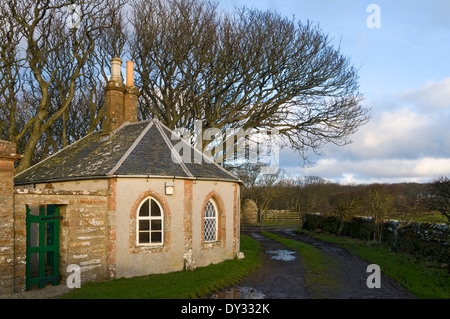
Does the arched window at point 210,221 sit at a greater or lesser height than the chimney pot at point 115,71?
lesser

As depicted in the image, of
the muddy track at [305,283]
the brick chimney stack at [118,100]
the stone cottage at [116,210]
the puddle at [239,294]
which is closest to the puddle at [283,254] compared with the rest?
the muddy track at [305,283]

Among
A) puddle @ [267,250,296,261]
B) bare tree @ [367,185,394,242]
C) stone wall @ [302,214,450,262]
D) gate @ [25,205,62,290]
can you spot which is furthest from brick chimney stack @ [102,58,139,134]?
stone wall @ [302,214,450,262]

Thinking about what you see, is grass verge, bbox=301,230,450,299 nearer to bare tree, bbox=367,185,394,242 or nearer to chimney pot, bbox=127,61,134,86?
bare tree, bbox=367,185,394,242

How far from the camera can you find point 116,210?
12.7 meters

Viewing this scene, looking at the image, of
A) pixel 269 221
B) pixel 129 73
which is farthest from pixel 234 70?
pixel 269 221

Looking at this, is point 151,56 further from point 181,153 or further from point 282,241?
point 282,241

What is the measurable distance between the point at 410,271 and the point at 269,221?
80.1 ft

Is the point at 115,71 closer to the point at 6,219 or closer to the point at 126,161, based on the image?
the point at 126,161

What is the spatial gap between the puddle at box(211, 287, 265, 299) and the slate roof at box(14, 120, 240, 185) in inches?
176

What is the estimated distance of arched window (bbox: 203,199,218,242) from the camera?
15.2m

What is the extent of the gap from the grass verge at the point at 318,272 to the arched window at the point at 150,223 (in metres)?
5.36

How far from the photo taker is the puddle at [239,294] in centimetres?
1054

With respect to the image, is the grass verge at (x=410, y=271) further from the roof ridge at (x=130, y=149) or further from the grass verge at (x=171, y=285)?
the roof ridge at (x=130, y=149)

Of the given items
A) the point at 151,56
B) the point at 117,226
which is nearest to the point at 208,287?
the point at 117,226
